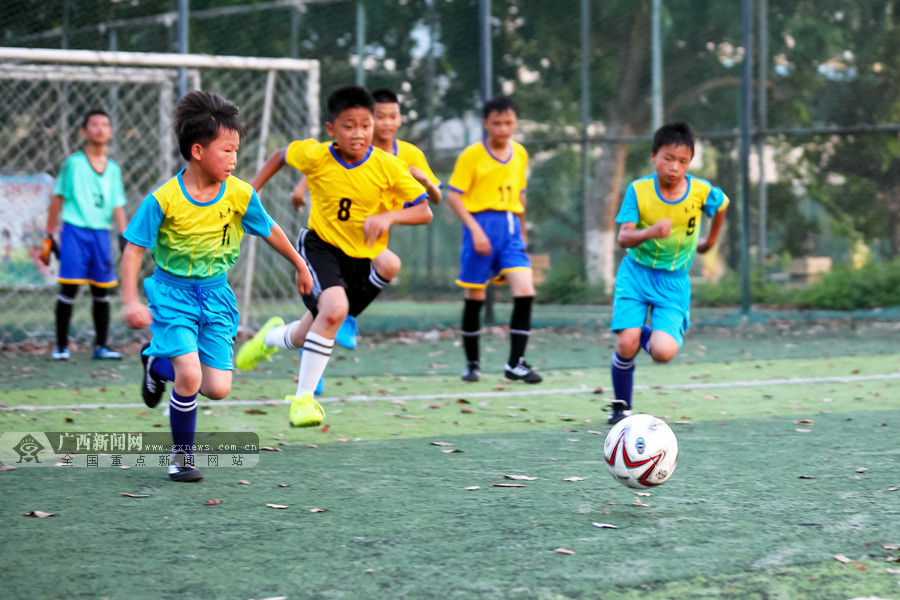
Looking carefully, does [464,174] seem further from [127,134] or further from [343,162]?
[127,134]

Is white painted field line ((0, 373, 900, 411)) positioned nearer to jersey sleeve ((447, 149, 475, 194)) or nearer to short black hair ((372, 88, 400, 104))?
jersey sleeve ((447, 149, 475, 194))

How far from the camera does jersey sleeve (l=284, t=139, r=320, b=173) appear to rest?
5.77 metres

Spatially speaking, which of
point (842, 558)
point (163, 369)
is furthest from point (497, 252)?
point (842, 558)

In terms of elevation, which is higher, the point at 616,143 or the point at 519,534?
the point at 616,143

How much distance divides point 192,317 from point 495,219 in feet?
11.5

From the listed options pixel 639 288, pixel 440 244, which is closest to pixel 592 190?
pixel 440 244

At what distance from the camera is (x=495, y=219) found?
7457 millimetres

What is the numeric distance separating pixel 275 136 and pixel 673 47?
20.0 ft

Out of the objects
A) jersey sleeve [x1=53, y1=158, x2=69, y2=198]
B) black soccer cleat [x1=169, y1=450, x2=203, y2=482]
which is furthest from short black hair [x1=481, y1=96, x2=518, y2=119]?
black soccer cleat [x1=169, y1=450, x2=203, y2=482]

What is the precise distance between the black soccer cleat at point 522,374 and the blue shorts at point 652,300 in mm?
1624

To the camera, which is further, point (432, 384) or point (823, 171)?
point (823, 171)

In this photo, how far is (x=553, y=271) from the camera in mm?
14297

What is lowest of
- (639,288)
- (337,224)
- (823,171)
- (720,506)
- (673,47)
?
(720,506)

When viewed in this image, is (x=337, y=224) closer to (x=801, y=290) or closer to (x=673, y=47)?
(x=801, y=290)
